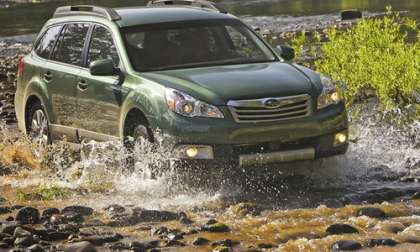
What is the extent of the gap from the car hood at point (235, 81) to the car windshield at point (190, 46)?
1.17ft

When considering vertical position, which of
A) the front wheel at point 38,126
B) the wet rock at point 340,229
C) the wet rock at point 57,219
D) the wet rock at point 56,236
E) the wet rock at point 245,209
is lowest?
the front wheel at point 38,126

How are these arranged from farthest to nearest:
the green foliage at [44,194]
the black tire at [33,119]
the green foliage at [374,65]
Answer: the green foliage at [374,65]
the black tire at [33,119]
the green foliage at [44,194]

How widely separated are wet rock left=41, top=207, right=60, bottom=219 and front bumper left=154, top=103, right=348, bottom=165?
1.24 m

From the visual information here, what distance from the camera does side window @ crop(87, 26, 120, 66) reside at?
1077 cm

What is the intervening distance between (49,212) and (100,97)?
1.78 meters

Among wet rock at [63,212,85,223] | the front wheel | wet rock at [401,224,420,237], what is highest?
wet rock at [401,224,420,237]

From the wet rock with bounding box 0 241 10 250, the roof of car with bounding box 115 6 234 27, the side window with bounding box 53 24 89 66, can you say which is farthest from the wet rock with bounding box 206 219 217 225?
the side window with bounding box 53 24 89 66

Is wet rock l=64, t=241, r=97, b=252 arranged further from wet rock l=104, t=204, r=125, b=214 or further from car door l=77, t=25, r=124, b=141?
car door l=77, t=25, r=124, b=141

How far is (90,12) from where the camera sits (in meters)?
11.5

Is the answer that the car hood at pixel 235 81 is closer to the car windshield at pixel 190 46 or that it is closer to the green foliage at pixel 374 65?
the car windshield at pixel 190 46

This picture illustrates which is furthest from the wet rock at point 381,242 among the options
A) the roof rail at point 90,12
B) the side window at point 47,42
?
the side window at point 47,42

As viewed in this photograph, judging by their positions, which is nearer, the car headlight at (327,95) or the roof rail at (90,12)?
the car headlight at (327,95)

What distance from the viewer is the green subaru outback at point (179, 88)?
9.31 m

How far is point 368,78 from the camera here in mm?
13641
